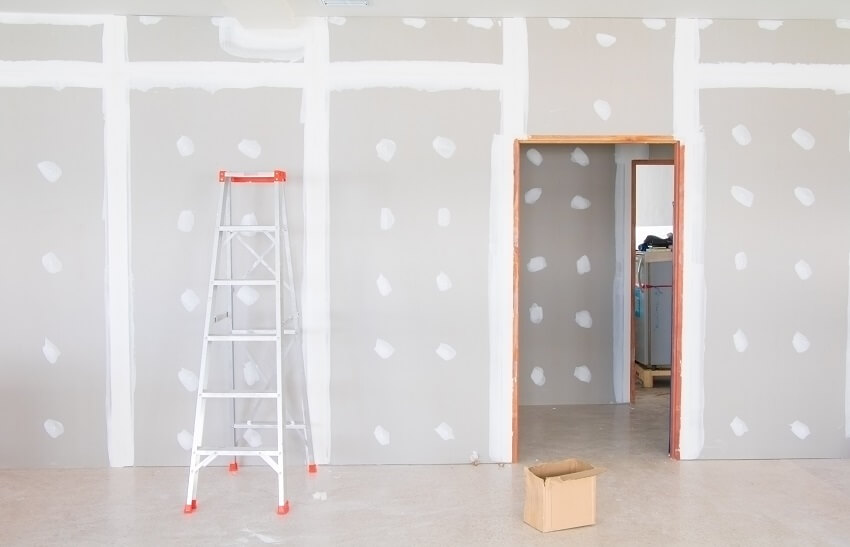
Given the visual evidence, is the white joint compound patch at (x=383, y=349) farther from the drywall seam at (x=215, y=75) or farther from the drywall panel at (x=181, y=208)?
the drywall seam at (x=215, y=75)

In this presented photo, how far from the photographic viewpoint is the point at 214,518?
3410mm

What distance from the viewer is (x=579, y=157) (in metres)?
5.79

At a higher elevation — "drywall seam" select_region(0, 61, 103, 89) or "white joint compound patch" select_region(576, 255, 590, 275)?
"drywall seam" select_region(0, 61, 103, 89)

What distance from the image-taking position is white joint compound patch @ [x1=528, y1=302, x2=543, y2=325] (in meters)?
5.79

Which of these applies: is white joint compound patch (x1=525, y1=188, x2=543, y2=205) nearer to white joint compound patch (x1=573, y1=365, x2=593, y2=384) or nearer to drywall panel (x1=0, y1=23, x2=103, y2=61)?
white joint compound patch (x1=573, y1=365, x2=593, y2=384)

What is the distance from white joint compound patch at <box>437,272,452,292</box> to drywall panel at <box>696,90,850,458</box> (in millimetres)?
1564

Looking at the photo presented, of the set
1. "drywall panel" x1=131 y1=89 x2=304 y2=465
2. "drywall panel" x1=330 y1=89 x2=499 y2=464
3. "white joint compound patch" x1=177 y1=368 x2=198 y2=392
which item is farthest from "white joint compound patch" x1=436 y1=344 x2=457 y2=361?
"white joint compound patch" x1=177 y1=368 x2=198 y2=392

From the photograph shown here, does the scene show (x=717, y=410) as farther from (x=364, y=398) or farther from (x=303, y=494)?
(x=303, y=494)

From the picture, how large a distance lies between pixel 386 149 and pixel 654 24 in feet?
5.77

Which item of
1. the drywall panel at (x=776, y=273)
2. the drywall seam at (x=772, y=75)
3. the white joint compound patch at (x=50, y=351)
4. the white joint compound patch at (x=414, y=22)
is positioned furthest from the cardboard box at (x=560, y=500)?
the white joint compound patch at (x=50, y=351)

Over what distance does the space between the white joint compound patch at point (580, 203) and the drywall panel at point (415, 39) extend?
1919mm

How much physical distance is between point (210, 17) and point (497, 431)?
2950 millimetres

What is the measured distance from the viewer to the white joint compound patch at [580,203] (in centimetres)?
578

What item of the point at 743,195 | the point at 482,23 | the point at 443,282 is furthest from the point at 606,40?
the point at 443,282
